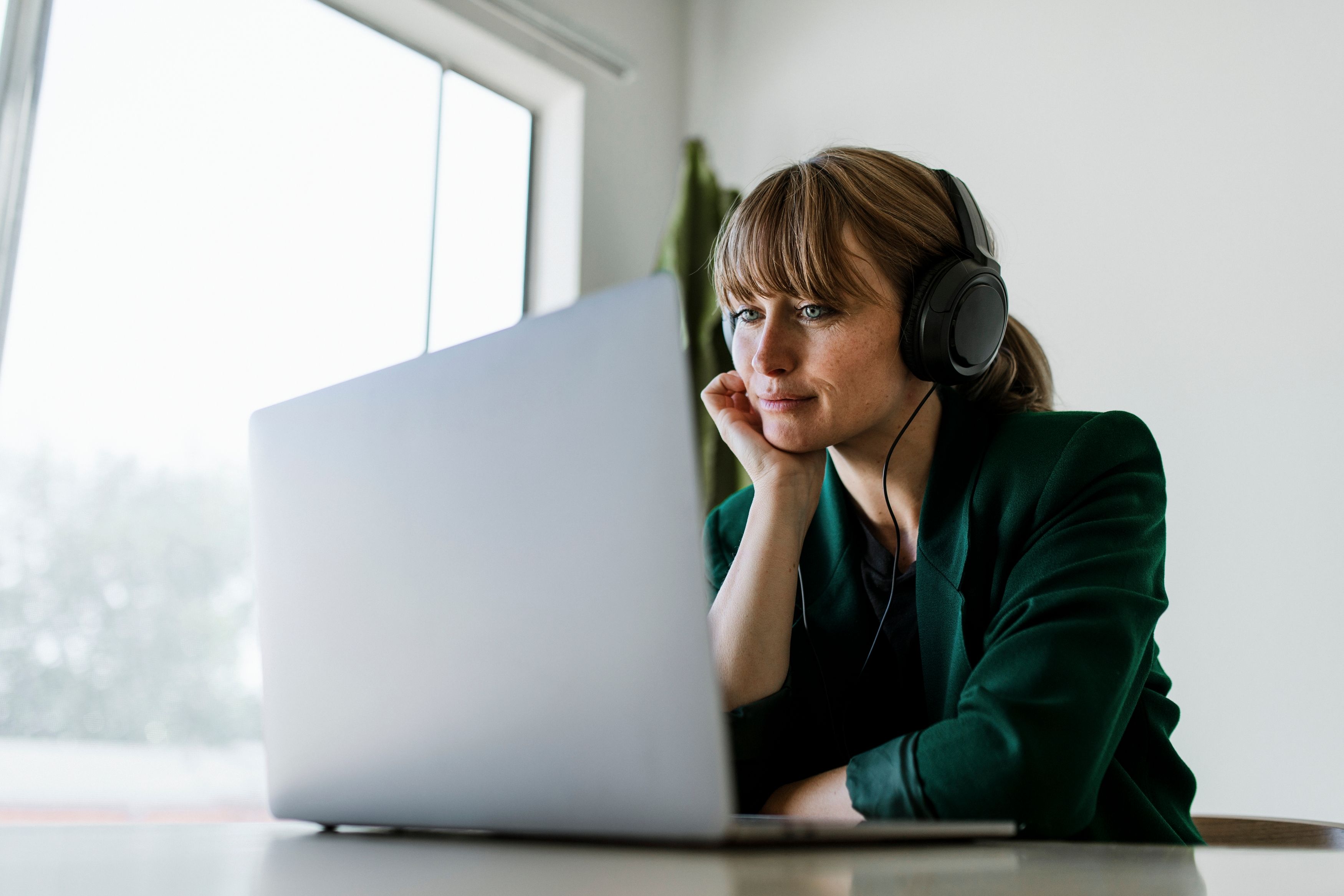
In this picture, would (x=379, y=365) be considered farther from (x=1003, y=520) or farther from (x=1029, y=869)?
(x=1029, y=869)

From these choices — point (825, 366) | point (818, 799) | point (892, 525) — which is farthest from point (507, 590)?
point (892, 525)

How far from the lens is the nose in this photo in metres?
1.07

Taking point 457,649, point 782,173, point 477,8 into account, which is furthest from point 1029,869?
point 477,8

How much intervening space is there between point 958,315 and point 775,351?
20cm

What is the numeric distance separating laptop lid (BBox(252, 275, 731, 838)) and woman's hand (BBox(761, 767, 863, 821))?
346mm

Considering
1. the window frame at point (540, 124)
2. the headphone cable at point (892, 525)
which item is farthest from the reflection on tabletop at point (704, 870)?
the window frame at point (540, 124)

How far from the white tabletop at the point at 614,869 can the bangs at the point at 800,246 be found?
639 mm

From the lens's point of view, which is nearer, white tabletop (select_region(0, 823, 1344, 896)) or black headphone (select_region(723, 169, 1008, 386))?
white tabletop (select_region(0, 823, 1344, 896))

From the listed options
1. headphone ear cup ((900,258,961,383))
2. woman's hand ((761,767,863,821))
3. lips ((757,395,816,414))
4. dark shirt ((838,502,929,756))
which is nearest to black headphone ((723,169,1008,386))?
headphone ear cup ((900,258,961,383))

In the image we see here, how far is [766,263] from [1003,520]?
0.38 metres

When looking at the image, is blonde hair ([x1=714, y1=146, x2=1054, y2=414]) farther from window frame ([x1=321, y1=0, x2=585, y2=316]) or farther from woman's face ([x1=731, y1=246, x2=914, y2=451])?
window frame ([x1=321, y1=0, x2=585, y2=316])

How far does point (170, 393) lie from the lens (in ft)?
6.72

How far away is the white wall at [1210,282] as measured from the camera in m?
1.75

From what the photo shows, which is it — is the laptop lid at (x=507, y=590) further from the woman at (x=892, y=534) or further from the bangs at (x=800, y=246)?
the bangs at (x=800, y=246)
